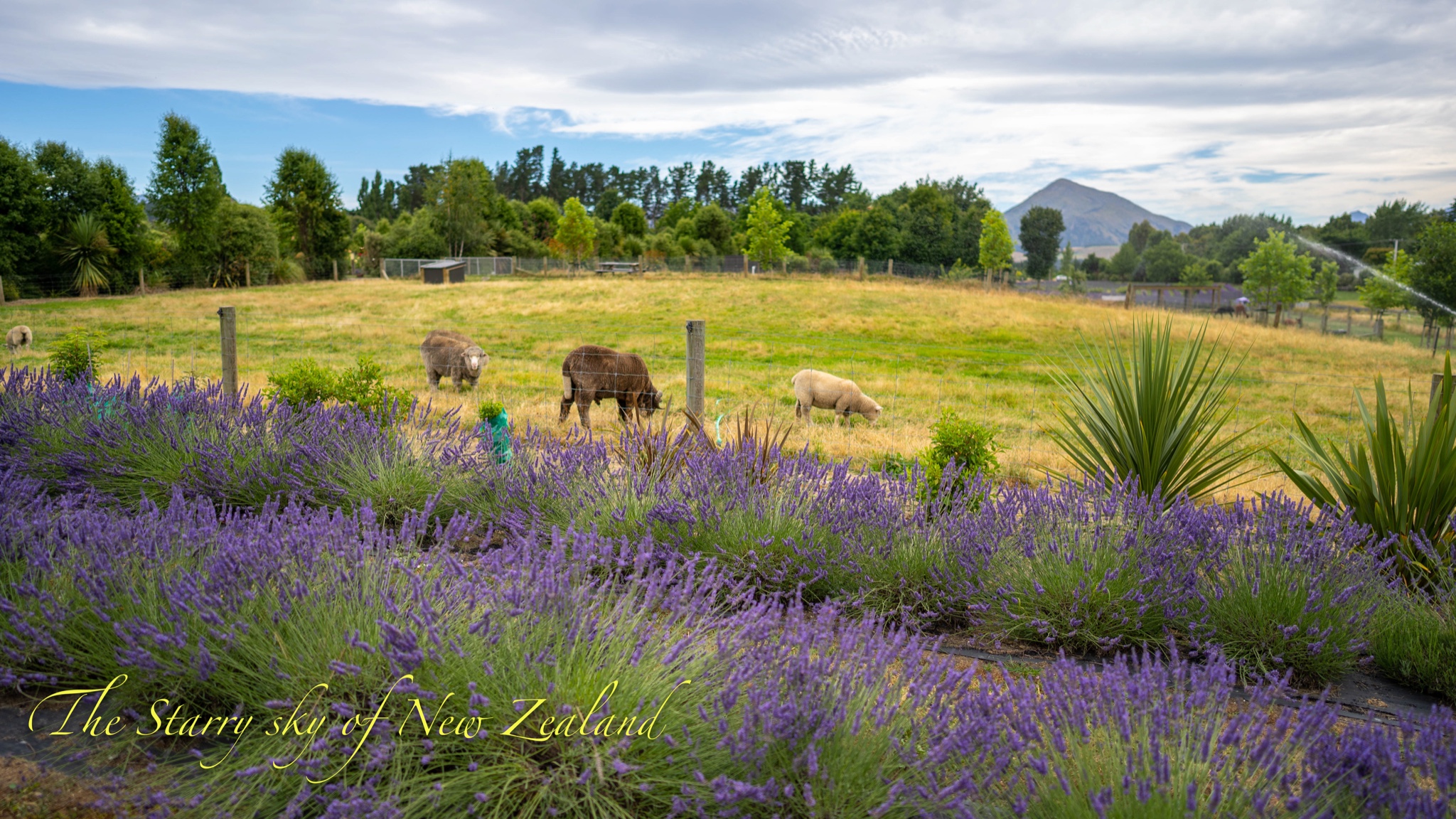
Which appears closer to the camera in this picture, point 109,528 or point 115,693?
point 115,693

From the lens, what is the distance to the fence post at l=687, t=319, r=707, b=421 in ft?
21.0

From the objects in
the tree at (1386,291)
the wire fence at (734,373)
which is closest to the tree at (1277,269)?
the tree at (1386,291)

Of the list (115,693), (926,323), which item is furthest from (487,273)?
(115,693)

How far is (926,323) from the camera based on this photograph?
1048 inches

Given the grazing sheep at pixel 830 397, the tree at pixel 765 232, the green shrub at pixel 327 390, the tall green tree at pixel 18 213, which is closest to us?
the green shrub at pixel 327 390

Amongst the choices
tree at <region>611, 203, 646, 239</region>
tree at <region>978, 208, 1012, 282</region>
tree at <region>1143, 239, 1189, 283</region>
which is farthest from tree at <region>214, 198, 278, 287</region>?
tree at <region>1143, 239, 1189, 283</region>

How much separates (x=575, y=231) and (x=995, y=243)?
1404 inches

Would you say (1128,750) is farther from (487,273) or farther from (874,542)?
(487,273)

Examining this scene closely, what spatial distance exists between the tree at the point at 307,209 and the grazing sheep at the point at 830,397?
49160 mm

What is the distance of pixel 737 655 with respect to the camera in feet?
7.96

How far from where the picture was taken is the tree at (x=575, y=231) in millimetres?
63812

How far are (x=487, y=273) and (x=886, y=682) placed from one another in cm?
5794

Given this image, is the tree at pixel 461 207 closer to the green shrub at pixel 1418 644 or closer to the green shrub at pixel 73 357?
the green shrub at pixel 73 357

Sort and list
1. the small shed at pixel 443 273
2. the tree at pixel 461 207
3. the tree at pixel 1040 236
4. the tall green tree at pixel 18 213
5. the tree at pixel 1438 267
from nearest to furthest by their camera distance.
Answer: the tall green tree at pixel 18 213, the tree at pixel 1438 267, the small shed at pixel 443 273, the tree at pixel 461 207, the tree at pixel 1040 236
